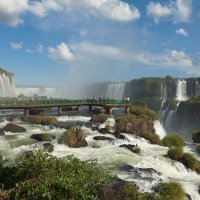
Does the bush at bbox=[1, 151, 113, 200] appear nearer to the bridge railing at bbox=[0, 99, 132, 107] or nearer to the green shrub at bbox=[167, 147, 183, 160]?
the green shrub at bbox=[167, 147, 183, 160]

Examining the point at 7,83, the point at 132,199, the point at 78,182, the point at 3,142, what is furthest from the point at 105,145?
the point at 7,83

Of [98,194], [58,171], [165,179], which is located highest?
[58,171]

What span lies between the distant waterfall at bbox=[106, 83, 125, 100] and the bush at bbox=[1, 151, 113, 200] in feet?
413

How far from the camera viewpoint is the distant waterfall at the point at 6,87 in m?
156

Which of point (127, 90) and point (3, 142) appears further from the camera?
point (127, 90)

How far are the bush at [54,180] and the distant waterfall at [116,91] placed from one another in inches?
4958

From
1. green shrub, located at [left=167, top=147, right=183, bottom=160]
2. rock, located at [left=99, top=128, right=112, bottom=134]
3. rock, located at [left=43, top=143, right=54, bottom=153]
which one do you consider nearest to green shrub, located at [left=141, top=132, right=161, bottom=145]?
rock, located at [left=99, top=128, right=112, bottom=134]

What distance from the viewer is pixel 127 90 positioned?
146m

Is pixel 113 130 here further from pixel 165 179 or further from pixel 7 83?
pixel 7 83

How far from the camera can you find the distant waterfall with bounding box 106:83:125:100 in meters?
145

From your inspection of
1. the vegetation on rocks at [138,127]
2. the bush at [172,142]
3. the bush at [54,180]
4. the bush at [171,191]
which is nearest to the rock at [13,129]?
the vegetation on rocks at [138,127]

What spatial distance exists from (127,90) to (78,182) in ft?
427

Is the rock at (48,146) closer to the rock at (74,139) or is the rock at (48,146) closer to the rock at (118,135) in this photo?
the rock at (74,139)

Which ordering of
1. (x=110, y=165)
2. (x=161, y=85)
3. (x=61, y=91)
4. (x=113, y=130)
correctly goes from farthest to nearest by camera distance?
(x=61, y=91)
(x=161, y=85)
(x=113, y=130)
(x=110, y=165)
